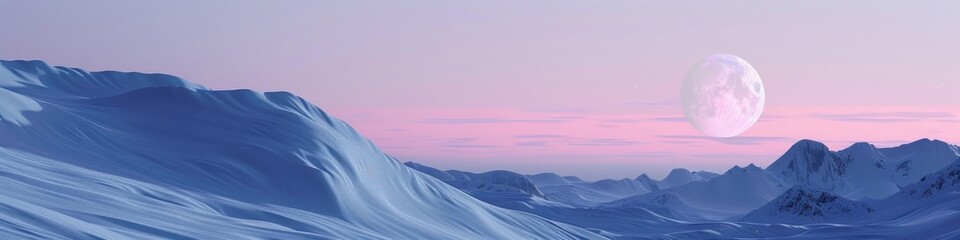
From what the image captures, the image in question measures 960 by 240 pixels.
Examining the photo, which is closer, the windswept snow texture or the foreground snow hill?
the windswept snow texture

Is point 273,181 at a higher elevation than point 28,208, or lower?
higher

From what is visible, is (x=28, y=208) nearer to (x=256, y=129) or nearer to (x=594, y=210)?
(x=256, y=129)

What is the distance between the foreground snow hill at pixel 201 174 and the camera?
57562 millimetres

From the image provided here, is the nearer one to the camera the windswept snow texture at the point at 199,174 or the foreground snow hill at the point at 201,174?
the windswept snow texture at the point at 199,174

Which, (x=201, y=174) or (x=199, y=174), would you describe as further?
(x=201, y=174)

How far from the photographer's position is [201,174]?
286 ft

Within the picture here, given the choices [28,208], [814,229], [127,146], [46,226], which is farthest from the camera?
[814,229]

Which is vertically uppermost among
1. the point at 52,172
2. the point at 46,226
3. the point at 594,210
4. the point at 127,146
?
the point at 594,210

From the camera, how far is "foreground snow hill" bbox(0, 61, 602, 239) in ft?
189

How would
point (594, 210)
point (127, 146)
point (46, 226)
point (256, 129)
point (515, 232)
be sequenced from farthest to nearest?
point (594, 210), point (515, 232), point (256, 129), point (127, 146), point (46, 226)

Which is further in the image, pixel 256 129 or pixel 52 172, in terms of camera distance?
pixel 256 129

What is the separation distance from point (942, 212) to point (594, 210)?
5235cm

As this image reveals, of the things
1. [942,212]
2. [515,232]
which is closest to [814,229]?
[942,212]

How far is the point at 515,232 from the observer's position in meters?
116
